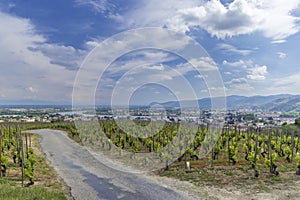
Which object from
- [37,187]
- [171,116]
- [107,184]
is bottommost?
[107,184]

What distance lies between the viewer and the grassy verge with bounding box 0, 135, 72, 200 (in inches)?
309

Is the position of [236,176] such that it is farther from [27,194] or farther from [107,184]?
[27,194]

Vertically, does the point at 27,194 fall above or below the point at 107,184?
above

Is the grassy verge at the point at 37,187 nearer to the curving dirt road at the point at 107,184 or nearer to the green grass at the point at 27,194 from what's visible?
the green grass at the point at 27,194

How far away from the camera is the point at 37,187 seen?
891 centimetres

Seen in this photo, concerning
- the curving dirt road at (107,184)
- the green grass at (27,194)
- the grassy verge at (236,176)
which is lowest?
the grassy verge at (236,176)

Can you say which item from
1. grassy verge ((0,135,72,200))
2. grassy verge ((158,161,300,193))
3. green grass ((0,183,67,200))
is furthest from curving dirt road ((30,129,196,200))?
grassy verge ((158,161,300,193))

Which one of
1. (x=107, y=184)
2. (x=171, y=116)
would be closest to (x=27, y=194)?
(x=107, y=184)

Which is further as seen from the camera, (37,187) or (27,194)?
(37,187)

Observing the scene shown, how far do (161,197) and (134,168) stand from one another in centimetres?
468

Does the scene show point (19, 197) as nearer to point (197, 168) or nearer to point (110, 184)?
point (110, 184)

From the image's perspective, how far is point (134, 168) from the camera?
12641mm

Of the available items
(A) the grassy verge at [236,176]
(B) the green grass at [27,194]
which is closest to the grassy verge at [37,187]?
(B) the green grass at [27,194]

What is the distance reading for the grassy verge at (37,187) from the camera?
7.86 meters
